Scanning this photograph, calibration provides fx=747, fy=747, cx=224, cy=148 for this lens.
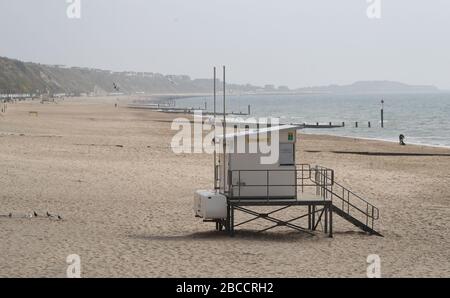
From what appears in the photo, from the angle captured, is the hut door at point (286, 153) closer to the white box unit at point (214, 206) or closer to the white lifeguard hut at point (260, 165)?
the white lifeguard hut at point (260, 165)

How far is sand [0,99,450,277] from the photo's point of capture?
15.4m

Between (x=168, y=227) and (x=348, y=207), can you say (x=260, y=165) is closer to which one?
(x=168, y=227)

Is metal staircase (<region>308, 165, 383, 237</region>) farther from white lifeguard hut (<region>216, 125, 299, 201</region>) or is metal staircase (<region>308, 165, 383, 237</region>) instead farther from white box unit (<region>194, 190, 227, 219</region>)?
white box unit (<region>194, 190, 227, 219</region>)

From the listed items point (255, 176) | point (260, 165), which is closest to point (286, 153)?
point (260, 165)

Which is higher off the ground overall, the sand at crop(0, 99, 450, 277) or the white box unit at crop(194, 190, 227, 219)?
the white box unit at crop(194, 190, 227, 219)

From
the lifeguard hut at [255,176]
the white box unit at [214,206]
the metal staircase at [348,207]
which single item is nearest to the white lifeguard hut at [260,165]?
the lifeguard hut at [255,176]

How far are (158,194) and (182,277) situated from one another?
11698mm

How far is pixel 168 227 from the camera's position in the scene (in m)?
20.4

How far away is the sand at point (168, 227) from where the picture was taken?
50.4 ft

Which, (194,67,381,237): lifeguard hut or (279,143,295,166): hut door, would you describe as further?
(279,143,295,166): hut door

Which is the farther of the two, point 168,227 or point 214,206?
point 168,227

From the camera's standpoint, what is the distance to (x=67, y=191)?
988 inches

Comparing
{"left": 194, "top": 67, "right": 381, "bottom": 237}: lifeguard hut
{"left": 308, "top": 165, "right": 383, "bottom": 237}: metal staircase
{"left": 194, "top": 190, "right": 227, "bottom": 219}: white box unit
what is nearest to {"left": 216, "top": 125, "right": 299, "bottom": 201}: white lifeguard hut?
{"left": 194, "top": 67, "right": 381, "bottom": 237}: lifeguard hut
